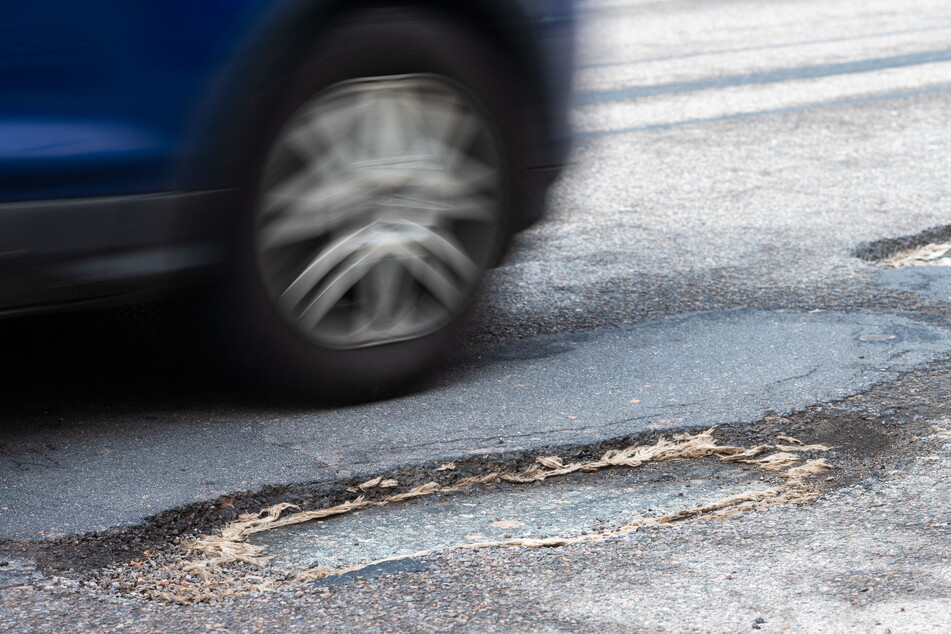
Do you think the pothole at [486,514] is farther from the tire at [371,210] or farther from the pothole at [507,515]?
the tire at [371,210]

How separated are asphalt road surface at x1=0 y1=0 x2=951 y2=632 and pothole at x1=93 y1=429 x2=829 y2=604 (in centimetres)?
3

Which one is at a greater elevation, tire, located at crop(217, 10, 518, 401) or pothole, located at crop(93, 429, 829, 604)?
tire, located at crop(217, 10, 518, 401)

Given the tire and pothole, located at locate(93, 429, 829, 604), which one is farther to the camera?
the tire

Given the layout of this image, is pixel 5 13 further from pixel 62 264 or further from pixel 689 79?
pixel 689 79

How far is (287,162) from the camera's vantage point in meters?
3.43

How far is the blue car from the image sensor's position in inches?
121

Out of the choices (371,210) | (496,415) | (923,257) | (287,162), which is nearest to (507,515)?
(496,415)

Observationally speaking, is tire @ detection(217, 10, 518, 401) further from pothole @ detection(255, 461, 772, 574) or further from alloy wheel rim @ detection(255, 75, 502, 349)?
pothole @ detection(255, 461, 772, 574)

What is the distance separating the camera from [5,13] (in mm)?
2926

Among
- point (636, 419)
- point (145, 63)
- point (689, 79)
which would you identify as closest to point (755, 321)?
point (636, 419)

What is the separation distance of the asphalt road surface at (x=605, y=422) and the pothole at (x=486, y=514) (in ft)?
0.11

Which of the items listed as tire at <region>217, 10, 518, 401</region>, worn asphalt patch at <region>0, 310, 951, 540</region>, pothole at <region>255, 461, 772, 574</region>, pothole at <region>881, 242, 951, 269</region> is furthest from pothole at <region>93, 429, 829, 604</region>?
pothole at <region>881, 242, 951, 269</region>

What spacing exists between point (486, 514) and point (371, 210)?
0.95 meters

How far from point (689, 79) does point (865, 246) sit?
14.0 ft
